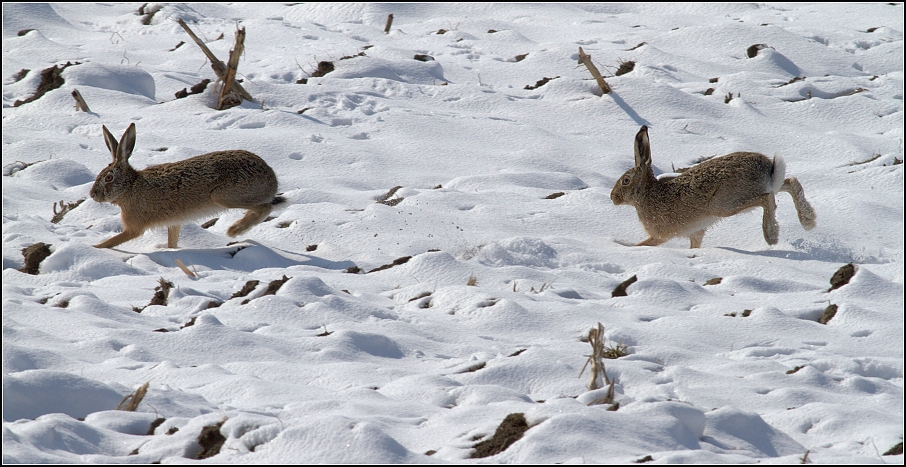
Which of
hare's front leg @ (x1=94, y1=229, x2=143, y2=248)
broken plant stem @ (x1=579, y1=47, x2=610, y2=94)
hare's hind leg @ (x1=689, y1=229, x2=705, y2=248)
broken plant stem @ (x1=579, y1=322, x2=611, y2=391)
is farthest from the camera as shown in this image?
broken plant stem @ (x1=579, y1=47, x2=610, y2=94)

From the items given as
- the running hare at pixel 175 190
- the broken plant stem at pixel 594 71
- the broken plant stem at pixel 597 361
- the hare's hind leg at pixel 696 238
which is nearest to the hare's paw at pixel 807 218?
the hare's hind leg at pixel 696 238

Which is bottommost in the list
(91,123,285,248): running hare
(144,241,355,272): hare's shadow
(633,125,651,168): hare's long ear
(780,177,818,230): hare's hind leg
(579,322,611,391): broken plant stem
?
(144,241,355,272): hare's shadow

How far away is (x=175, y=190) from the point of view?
7133mm

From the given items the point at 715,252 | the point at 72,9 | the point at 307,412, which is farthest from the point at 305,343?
the point at 72,9

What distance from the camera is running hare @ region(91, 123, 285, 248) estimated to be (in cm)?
711

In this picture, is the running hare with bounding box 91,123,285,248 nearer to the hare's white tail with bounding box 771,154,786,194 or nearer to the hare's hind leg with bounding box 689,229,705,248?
the hare's hind leg with bounding box 689,229,705,248

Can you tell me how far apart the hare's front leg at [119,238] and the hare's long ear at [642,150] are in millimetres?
4571

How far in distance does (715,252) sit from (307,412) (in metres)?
4.43

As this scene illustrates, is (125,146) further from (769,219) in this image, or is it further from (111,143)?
(769,219)

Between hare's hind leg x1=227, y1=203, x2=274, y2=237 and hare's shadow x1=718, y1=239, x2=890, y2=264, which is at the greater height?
hare's shadow x1=718, y1=239, x2=890, y2=264

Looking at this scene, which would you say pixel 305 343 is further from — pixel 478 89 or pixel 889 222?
pixel 478 89

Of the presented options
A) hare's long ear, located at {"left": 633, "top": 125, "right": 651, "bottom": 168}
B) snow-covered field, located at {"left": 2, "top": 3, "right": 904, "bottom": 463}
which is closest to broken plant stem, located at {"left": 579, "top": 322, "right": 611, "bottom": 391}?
snow-covered field, located at {"left": 2, "top": 3, "right": 904, "bottom": 463}

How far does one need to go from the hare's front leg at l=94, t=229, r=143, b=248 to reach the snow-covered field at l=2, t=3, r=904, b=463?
0.16m

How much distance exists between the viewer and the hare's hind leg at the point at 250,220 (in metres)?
7.30
